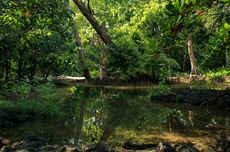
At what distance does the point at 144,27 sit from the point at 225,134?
33520 millimetres

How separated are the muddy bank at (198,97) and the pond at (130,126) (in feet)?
2.62

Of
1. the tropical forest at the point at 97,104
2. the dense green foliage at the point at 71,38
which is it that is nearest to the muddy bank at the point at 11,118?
the tropical forest at the point at 97,104

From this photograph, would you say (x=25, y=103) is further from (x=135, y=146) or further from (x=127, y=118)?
(x=135, y=146)

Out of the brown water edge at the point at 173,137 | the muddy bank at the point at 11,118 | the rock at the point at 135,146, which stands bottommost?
the rock at the point at 135,146

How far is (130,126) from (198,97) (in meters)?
6.92

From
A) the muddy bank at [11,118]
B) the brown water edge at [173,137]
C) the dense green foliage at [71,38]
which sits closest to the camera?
the dense green foliage at [71,38]

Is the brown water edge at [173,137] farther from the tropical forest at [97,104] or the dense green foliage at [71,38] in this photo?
the dense green foliage at [71,38]

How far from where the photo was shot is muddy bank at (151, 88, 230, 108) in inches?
627

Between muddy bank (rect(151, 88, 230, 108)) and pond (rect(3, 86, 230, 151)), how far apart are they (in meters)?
0.80

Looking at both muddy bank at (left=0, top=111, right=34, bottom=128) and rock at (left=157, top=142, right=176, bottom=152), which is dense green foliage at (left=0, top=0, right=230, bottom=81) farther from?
rock at (left=157, top=142, right=176, bottom=152)

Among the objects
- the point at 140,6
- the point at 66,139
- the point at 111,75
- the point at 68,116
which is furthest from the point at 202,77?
the point at 66,139

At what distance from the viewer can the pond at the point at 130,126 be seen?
9500mm

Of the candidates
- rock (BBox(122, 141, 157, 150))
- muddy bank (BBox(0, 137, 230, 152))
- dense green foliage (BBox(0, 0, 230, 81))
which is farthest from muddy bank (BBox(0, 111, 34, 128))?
rock (BBox(122, 141, 157, 150))

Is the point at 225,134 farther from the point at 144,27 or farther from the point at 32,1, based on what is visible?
the point at 144,27
